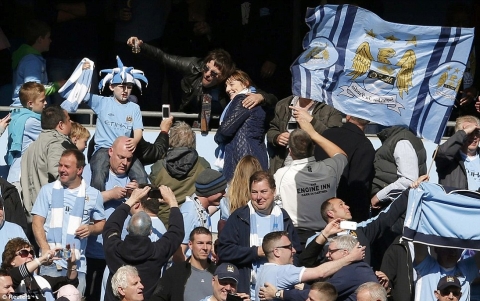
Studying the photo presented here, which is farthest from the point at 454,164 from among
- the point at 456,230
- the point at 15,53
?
the point at 15,53

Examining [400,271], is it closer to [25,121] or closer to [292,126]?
[292,126]

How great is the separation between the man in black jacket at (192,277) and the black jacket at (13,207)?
1771mm

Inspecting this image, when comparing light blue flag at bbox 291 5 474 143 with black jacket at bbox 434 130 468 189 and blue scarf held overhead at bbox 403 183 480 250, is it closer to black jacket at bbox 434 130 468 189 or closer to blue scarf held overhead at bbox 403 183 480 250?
blue scarf held overhead at bbox 403 183 480 250

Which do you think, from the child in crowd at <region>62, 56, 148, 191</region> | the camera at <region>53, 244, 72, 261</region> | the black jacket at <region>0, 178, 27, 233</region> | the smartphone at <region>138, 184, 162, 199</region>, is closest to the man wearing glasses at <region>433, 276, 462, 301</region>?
the smartphone at <region>138, 184, 162, 199</region>

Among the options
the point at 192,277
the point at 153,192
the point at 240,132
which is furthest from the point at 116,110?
the point at 192,277

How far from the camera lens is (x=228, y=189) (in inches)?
463

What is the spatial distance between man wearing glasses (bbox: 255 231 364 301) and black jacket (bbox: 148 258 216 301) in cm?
66

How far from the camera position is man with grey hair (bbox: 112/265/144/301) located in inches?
399

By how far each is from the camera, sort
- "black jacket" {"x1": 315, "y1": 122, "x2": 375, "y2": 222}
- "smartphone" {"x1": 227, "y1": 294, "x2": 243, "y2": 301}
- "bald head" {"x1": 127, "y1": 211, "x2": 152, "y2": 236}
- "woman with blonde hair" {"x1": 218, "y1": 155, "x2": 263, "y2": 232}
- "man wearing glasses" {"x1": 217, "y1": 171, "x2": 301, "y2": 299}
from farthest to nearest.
Result: "black jacket" {"x1": 315, "y1": 122, "x2": 375, "y2": 222} → "woman with blonde hair" {"x1": 218, "y1": 155, "x2": 263, "y2": 232} → "man wearing glasses" {"x1": 217, "y1": 171, "x2": 301, "y2": 299} → "bald head" {"x1": 127, "y1": 211, "x2": 152, "y2": 236} → "smartphone" {"x1": 227, "y1": 294, "x2": 243, "y2": 301}

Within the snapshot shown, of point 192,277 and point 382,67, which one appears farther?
point 382,67

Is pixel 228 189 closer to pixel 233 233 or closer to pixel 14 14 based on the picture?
pixel 233 233

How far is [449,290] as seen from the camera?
34.9 feet

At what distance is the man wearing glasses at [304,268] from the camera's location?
33.5 ft

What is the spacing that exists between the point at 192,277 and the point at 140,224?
641 millimetres
